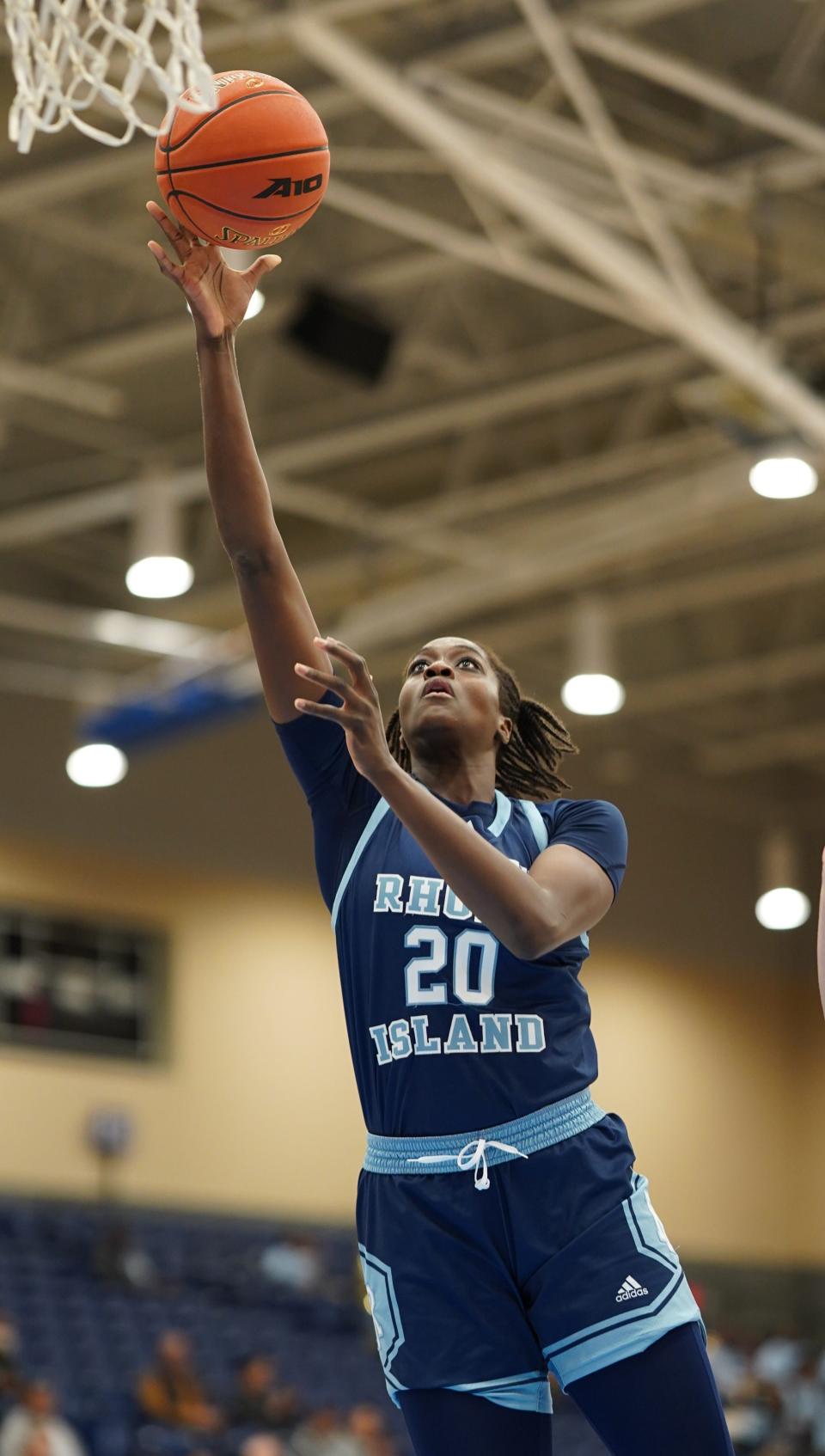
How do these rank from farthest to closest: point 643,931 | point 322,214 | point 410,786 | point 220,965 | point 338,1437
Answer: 1. point 643,931
2. point 220,965
3. point 338,1437
4. point 322,214
5. point 410,786

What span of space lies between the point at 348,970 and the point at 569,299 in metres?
12.8

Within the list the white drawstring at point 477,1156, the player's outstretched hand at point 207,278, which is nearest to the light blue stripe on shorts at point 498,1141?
the white drawstring at point 477,1156

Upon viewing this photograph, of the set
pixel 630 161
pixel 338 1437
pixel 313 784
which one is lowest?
pixel 338 1437

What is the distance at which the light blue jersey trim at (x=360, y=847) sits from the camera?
3.38m

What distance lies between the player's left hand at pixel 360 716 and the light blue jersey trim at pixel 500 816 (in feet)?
1.73

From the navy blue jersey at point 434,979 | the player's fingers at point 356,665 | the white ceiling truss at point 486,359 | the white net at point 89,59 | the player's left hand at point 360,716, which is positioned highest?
the white ceiling truss at point 486,359

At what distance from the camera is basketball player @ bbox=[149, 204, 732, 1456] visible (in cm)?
306

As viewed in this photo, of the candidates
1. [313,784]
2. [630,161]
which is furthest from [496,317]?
[313,784]

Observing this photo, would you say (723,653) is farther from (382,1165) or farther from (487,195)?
(382,1165)

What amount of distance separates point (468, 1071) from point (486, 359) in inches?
513

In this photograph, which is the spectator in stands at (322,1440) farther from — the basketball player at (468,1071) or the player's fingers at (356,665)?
the player's fingers at (356,665)

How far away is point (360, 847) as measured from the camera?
3408mm

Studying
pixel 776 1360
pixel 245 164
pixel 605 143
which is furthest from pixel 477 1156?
pixel 776 1360

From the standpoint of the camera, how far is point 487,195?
13.3 metres
